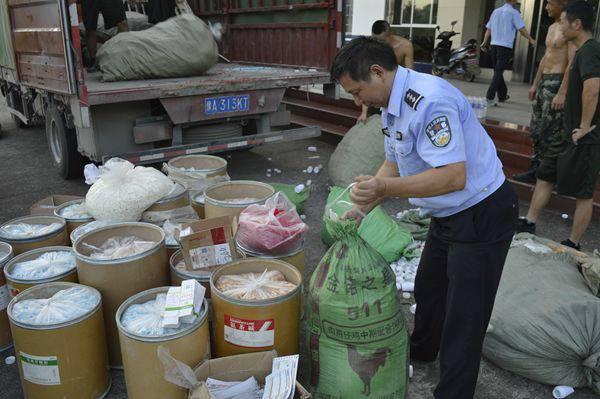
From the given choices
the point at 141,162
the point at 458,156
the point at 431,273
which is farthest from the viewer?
the point at 141,162

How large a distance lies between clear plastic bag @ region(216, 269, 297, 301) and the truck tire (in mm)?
3721

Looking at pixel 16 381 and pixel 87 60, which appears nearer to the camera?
pixel 16 381

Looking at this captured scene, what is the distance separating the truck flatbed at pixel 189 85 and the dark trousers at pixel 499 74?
9.62 ft

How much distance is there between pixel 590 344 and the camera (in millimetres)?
2311

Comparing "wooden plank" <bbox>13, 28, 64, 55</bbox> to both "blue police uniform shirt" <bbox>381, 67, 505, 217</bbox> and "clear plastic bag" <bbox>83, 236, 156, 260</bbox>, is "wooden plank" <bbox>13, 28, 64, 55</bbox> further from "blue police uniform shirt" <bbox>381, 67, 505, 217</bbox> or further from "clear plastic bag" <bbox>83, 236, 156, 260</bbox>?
"blue police uniform shirt" <bbox>381, 67, 505, 217</bbox>

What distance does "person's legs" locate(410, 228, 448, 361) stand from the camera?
87.4 inches

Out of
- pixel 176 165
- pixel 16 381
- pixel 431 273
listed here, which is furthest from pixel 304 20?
pixel 16 381

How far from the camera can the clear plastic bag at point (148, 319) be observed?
1.97m

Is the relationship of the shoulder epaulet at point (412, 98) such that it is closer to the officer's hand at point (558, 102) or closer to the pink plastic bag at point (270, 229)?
the pink plastic bag at point (270, 229)

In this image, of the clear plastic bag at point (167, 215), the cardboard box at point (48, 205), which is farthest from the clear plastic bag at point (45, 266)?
the cardboard box at point (48, 205)

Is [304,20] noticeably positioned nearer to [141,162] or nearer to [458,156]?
[141,162]

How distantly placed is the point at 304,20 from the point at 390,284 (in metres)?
4.54

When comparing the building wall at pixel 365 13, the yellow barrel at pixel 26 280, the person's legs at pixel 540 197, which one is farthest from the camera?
the building wall at pixel 365 13

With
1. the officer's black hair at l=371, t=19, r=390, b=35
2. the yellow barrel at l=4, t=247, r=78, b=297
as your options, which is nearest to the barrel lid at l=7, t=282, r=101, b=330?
the yellow barrel at l=4, t=247, r=78, b=297
